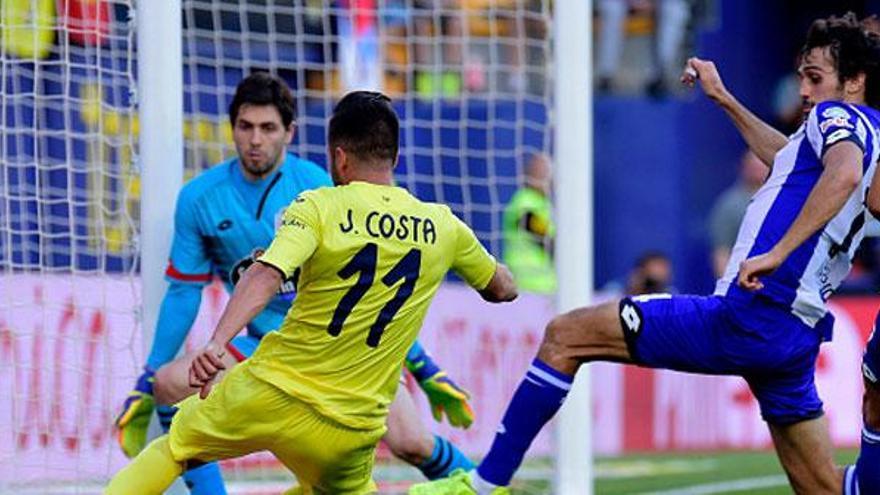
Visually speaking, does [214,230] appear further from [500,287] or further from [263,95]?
[500,287]

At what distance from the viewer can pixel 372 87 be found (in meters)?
13.2

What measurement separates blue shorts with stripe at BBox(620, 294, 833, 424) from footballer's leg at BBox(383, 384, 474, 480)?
4.45 ft

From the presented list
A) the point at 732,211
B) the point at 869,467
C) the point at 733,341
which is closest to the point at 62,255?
the point at 733,341

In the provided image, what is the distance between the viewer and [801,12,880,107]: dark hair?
7.50m

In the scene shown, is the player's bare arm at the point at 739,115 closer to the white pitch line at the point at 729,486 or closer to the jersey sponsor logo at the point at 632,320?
the jersey sponsor logo at the point at 632,320

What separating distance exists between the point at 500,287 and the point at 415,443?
53.5 inches

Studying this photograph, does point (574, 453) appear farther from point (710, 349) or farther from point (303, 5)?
point (303, 5)

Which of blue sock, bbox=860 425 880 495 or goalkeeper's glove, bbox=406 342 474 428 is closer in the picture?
blue sock, bbox=860 425 880 495

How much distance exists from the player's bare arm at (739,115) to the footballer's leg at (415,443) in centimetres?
184

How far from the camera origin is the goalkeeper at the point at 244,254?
27.5 ft

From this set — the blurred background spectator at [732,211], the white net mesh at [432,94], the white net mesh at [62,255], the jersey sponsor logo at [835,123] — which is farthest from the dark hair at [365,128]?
the blurred background spectator at [732,211]

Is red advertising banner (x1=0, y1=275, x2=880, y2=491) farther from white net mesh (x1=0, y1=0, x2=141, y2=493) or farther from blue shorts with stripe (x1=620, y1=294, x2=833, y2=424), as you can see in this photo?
blue shorts with stripe (x1=620, y1=294, x2=833, y2=424)

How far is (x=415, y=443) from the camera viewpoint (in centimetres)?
858

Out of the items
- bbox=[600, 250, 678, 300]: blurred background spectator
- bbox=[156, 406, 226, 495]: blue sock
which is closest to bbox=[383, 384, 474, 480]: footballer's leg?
bbox=[156, 406, 226, 495]: blue sock
